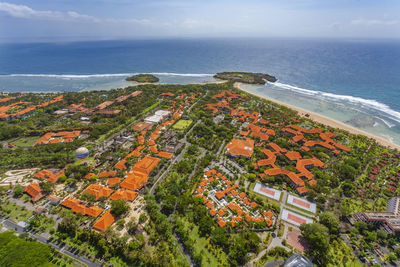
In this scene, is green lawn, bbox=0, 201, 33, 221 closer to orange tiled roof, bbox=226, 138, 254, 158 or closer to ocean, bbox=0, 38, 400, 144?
orange tiled roof, bbox=226, 138, 254, 158

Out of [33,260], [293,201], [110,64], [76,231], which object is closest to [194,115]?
[293,201]

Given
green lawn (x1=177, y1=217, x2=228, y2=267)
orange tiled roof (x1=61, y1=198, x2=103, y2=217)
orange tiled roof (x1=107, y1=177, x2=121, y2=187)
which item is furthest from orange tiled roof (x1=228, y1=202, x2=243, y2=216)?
orange tiled roof (x1=107, y1=177, x2=121, y2=187)

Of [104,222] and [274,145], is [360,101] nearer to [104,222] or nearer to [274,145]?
[274,145]

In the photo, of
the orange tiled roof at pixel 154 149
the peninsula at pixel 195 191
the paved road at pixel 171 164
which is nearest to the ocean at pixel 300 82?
the peninsula at pixel 195 191

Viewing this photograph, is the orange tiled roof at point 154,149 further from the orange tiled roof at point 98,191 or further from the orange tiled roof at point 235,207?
the orange tiled roof at point 235,207

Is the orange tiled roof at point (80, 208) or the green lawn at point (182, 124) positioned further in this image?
the green lawn at point (182, 124)

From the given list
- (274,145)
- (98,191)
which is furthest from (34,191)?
(274,145)

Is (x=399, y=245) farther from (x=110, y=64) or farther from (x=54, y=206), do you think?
(x=110, y=64)
